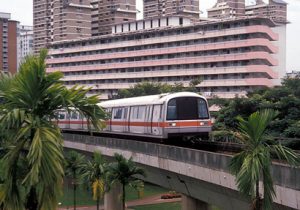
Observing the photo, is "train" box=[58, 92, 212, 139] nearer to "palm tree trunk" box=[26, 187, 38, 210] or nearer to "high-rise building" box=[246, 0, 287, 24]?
"palm tree trunk" box=[26, 187, 38, 210]

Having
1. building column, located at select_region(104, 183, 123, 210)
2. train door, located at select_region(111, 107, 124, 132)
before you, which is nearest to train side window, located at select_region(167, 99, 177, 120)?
train door, located at select_region(111, 107, 124, 132)

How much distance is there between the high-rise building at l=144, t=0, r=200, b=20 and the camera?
113 meters

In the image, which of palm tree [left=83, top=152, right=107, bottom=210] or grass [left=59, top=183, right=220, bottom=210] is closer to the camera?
palm tree [left=83, top=152, right=107, bottom=210]

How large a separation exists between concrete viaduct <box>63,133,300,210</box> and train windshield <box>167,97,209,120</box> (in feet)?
6.51

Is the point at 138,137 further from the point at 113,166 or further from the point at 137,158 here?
the point at 113,166

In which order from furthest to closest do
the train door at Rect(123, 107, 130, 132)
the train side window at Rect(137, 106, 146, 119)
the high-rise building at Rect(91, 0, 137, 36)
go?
the high-rise building at Rect(91, 0, 137, 36) → the train door at Rect(123, 107, 130, 132) → the train side window at Rect(137, 106, 146, 119)

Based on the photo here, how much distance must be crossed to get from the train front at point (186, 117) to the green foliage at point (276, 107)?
7.18 m

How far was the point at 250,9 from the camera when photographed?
464 feet

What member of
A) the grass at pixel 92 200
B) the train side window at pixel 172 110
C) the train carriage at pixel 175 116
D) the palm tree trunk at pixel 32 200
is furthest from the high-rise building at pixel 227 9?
the palm tree trunk at pixel 32 200

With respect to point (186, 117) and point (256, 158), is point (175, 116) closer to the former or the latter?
point (186, 117)

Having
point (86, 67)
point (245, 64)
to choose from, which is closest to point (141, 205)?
point (245, 64)

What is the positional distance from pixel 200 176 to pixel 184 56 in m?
66.5

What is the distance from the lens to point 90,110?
25.3 feet

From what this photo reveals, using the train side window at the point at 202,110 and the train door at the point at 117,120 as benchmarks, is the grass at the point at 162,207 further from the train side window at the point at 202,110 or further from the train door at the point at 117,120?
the train side window at the point at 202,110
